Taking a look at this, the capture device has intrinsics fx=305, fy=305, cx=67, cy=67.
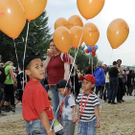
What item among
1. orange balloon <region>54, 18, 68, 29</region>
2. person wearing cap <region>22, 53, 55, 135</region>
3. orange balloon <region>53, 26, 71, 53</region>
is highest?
orange balloon <region>54, 18, 68, 29</region>

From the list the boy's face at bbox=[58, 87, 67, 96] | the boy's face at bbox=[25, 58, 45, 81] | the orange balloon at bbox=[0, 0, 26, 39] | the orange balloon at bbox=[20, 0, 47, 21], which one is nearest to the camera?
the boy's face at bbox=[25, 58, 45, 81]

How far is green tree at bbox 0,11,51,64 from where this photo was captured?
29031 millimetres

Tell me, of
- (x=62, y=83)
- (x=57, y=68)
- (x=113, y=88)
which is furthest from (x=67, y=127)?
(x=113, y=88)

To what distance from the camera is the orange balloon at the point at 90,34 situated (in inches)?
226

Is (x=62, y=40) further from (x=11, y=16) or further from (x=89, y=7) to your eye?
(x=11, y=16)

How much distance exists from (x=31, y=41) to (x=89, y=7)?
29.7m

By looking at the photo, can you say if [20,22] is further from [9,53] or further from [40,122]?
[9,53]

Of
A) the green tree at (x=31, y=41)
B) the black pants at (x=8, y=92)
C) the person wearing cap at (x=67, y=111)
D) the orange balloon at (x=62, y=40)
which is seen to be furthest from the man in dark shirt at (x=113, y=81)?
the green tree at (x=31, y=41)

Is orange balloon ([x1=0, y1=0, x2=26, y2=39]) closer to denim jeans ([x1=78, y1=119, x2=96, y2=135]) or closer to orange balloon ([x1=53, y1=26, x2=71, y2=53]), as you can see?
orange balloon ([x1=53, y1=26, x2=71, y2=53])

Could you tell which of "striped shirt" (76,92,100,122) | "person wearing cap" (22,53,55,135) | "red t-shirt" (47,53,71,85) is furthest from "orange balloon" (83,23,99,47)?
"person wearing cap" (22,53,55,135)

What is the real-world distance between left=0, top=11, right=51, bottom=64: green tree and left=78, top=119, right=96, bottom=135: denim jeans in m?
18.5

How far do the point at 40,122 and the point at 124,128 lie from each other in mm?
3836

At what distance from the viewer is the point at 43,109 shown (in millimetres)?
3018

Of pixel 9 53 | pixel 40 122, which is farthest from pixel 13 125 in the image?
pixel 9 53
